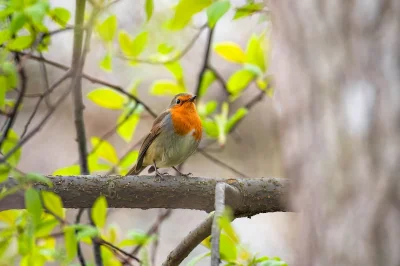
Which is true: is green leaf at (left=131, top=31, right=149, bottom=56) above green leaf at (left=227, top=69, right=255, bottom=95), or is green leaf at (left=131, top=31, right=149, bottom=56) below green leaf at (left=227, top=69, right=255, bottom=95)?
above

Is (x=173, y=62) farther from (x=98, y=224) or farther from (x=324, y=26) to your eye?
(x=324, y=26)

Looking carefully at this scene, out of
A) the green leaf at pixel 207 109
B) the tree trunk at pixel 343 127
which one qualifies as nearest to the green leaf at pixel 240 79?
the green leaf at pixel 207 109

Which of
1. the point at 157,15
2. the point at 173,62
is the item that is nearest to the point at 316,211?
the point at 173,62

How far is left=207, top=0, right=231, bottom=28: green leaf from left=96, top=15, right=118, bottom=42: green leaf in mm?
795

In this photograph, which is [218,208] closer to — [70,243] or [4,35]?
[70,243]

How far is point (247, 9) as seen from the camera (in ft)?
8.41

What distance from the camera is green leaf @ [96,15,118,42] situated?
2.81 metres

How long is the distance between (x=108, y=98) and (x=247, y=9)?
3.01 feet

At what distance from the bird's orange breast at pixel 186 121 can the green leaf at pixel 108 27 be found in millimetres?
852

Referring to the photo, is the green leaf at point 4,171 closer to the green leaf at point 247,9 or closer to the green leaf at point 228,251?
the green leaf at point 228,251

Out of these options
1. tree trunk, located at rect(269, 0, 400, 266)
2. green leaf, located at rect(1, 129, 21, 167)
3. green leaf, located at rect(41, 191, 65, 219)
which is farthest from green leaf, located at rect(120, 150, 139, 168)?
tree trunk, located at rect(269, 0, 400, 266)

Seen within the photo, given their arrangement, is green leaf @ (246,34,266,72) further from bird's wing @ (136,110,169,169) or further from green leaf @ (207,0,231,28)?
green leaf @ (207,0,231,28)

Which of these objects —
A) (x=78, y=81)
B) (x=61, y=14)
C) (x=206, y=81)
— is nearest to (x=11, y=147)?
(x=78, y=81)

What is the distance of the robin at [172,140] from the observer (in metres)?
3.48
